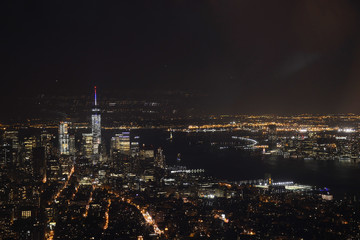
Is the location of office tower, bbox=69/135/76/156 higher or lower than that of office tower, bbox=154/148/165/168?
higher

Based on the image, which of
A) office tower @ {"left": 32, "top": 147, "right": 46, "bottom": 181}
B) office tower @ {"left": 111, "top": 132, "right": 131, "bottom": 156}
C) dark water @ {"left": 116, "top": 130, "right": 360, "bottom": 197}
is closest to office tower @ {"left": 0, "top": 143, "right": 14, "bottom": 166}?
office tower @ {"left": 32, "top": 147, "right": 46, "bottom": 181}

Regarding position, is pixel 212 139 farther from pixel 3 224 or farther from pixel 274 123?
pixel 3 224

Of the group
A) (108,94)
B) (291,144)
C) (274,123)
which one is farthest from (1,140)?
(274,123)

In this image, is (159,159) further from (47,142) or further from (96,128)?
(47,142)

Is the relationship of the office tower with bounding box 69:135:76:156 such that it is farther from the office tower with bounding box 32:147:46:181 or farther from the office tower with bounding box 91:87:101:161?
the office tower with bounding box 32:147:46:181

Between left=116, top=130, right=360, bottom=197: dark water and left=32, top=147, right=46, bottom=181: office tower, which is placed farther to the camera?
left=116, top=130, right=360, bottom=197: dark water

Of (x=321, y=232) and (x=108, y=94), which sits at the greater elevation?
(x=108, y=94)

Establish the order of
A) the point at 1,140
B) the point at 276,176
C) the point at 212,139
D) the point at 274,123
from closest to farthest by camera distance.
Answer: the point at 1,140, the point at 276,176, the point at 212,139, the point at 274,123

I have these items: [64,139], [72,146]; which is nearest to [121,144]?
[72,146]
